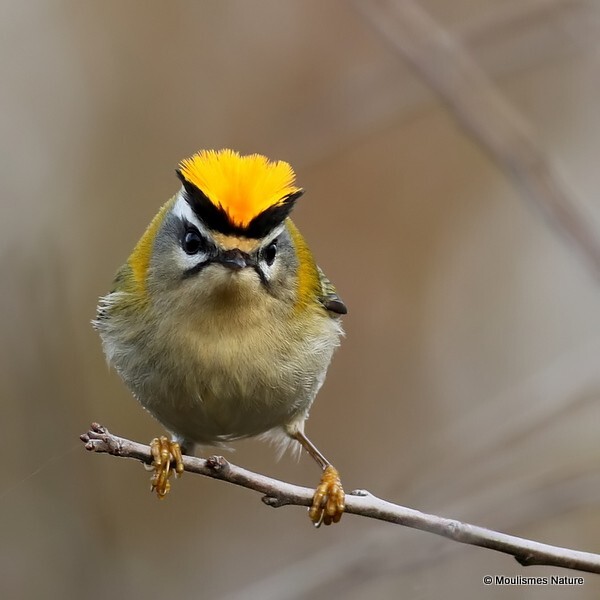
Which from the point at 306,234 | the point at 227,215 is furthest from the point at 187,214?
the point at 306,234

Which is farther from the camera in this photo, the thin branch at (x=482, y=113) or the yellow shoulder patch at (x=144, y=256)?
the yellow shoulder patch at (x=144, y=256)

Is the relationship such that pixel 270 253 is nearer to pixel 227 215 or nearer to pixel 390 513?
pixel 227 215

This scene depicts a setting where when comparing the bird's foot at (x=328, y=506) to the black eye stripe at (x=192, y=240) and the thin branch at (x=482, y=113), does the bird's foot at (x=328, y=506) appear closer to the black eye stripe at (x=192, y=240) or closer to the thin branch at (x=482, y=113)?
the black eye stripe at (x=192, y=240)

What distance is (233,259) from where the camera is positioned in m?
2.66

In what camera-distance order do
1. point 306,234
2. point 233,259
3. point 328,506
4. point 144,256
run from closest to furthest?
point 233,259 < point 328,506 < point 144,256 < point 306,234

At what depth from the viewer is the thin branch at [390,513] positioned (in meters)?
2.09

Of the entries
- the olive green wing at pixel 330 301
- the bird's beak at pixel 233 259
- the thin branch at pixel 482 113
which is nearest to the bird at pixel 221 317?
the bird's beak at pixel 233 259

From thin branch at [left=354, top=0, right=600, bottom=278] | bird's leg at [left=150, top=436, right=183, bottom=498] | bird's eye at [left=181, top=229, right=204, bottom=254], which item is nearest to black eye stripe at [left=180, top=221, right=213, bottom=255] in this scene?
bird's eye at [left=181, top=229, right=204, bottom=254]

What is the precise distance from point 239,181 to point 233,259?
0.23 m

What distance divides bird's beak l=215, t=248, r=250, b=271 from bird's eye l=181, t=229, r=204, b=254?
125 millimetres

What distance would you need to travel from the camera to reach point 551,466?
12.8 feet

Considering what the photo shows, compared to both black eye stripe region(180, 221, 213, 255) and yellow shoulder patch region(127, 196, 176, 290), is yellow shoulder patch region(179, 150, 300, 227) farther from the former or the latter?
yellow shoulder patch region(127, 196, 176, 290)

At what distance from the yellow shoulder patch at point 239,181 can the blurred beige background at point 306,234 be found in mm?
1095

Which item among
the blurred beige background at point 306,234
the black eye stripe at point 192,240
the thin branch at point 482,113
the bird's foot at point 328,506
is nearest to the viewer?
the thin branch at point 482,113
